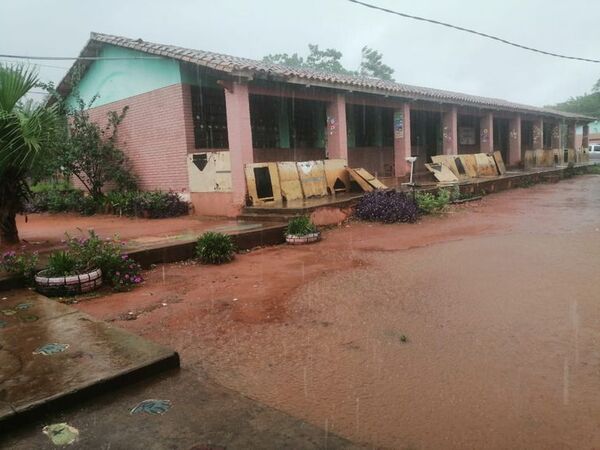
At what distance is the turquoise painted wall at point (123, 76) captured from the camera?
1146 cm

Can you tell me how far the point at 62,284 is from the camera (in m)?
5.22

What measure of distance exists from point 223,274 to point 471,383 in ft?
12.9

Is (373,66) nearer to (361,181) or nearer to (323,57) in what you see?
(323,57)

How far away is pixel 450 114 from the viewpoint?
56.3ft

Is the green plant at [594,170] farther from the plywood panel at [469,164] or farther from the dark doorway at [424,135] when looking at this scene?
the plywood panel at [469,164]

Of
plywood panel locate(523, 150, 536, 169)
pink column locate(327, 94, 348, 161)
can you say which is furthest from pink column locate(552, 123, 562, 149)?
pink column locate(327, 94, 348, 161)

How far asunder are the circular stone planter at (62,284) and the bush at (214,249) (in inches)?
72.4

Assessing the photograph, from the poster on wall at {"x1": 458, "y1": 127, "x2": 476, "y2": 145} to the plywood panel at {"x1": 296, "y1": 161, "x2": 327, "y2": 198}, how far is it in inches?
441

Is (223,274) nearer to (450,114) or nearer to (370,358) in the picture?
(370,358)

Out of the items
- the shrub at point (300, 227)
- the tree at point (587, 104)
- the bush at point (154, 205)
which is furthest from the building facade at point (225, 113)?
the tree at point (587, 104)

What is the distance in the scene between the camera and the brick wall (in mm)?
11250

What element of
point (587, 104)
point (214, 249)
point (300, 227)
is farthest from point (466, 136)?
point (587, 104)

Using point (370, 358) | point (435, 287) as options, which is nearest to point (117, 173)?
point (435, 287)

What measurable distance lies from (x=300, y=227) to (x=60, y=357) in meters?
5.70
